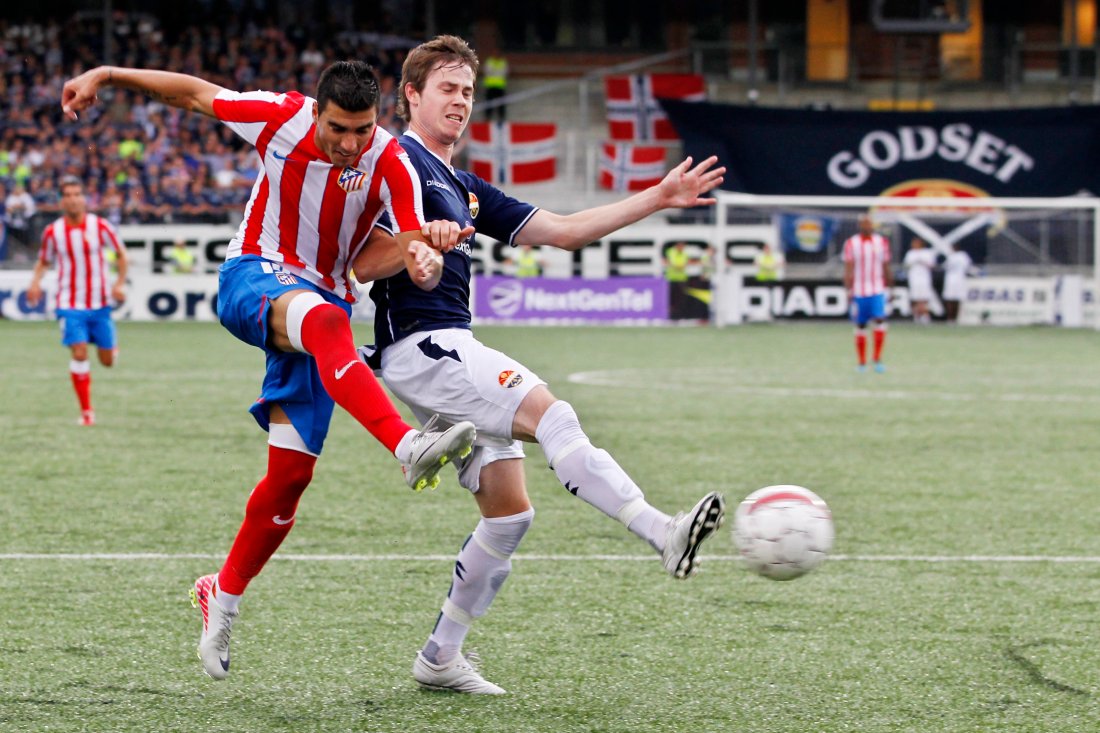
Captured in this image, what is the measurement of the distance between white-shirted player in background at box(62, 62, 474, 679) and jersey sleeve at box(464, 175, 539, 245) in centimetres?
42

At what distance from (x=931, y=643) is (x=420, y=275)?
239 centimetres

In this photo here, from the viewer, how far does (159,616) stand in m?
5.60

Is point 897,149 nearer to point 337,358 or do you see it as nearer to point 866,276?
point 866,276

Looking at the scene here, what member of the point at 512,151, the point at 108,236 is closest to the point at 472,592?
the point at 108,236

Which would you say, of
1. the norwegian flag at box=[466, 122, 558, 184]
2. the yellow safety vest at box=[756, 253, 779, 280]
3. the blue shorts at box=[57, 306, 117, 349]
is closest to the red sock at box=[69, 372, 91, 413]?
the blue shorts at box=[57, 306, 117, 349]

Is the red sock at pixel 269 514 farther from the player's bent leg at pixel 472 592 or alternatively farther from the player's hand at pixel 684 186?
the player's hand at pixel 684 186

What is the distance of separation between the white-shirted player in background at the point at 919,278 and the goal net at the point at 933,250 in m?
0.21

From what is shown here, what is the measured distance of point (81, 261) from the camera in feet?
42.3

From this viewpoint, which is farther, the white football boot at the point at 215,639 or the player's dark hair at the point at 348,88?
the white football boot at the point at 215,639

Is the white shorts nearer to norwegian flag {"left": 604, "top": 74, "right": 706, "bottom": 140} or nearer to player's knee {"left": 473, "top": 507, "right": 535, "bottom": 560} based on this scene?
player's knee {"left": 473, "top": 507, "right": 535, "bottom": 560}

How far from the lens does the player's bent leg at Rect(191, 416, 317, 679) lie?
15.1ft

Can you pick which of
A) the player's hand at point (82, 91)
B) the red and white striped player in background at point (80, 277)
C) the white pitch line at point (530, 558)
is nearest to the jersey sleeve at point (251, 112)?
the player's hand at point (82, 91)

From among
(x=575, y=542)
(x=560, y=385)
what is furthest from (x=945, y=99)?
(x=575, y=542)

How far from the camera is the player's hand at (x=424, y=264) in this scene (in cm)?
417
